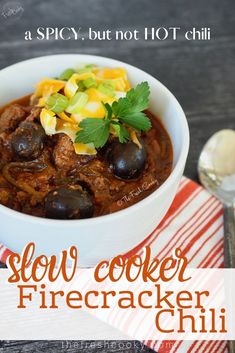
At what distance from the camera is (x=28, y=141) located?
1.70 meters

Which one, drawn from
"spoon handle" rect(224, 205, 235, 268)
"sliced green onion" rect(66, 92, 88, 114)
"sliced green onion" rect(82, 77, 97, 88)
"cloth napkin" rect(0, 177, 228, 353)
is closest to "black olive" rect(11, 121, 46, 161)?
"sliced green onion" rect(66, 92, 88, 114)

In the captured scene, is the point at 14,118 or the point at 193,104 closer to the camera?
the point at 14,118

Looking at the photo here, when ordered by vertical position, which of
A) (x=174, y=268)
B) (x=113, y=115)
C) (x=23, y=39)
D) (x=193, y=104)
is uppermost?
(x=23, y=39)

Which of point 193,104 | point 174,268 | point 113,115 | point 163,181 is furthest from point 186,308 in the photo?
point 193,104

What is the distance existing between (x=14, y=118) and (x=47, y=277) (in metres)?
0.53

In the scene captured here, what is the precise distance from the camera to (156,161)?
1.80 metres

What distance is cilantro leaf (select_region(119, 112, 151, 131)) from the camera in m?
1.73

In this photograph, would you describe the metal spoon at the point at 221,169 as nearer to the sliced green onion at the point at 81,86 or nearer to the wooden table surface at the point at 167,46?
the wooden table surface at the point at 167,46

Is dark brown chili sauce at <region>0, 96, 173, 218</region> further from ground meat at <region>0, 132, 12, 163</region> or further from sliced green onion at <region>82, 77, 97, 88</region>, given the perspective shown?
sliced green onion at <region>82, 77, 97, 88</region>

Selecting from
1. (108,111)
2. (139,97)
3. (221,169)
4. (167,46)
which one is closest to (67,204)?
(108,111)

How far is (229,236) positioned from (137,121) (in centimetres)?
51

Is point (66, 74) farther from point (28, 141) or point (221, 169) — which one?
point (221, 169)

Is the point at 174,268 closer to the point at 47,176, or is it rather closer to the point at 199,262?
the point at 199,262

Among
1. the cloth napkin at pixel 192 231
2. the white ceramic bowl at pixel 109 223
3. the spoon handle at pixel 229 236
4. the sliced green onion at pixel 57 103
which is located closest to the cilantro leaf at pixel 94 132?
the sliced green onion at pixel 57 103
